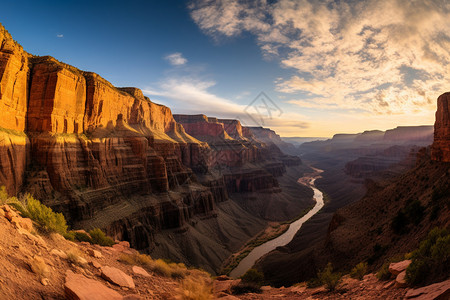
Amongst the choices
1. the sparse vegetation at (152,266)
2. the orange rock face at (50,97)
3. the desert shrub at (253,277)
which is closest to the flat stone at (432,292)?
the sparse vegetation at (152,266)

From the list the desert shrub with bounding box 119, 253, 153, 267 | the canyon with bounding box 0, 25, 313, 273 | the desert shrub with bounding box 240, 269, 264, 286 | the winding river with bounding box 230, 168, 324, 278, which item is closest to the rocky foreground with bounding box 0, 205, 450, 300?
the desert shrub with bounding box 119, 253, 153, 267

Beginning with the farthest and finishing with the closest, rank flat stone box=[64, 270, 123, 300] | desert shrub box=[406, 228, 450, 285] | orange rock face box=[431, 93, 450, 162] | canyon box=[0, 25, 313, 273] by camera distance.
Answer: canyon box=[0, 25, 313, 273]
orange rock face box=[431, 93, 450, 162]
desert shrub box=[406, 228, 450, 285]
flat stone box=[64, 270, 123, 300]

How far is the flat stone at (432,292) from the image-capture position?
600cm

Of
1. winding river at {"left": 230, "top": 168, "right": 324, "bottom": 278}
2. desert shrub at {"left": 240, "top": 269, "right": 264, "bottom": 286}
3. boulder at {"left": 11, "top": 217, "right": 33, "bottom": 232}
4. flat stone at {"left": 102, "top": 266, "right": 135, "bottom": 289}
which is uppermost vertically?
boulder at {"left": 11, "top": 217, "right": 33, "bottom": 232}

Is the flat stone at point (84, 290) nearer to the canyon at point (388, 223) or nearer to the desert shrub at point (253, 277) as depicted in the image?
the desert shrub at point (253, 277)

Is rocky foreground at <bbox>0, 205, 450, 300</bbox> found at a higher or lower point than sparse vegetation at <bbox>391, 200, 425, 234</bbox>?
higher

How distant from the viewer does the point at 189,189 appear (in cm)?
5616

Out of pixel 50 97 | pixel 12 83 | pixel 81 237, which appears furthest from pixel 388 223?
pixel 12 83

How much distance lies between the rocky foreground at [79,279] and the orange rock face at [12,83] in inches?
941

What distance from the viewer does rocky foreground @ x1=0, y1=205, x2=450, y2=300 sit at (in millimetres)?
6230

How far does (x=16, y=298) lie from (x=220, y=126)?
118 m

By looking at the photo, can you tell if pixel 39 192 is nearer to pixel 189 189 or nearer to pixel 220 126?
pixel 189 189

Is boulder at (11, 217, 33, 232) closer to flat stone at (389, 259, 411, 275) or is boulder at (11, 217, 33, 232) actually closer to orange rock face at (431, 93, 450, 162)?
flat stone at (389, 259, 411, 275)

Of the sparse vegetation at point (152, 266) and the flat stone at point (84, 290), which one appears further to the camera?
the sparse vegetation at point (152, 266)
